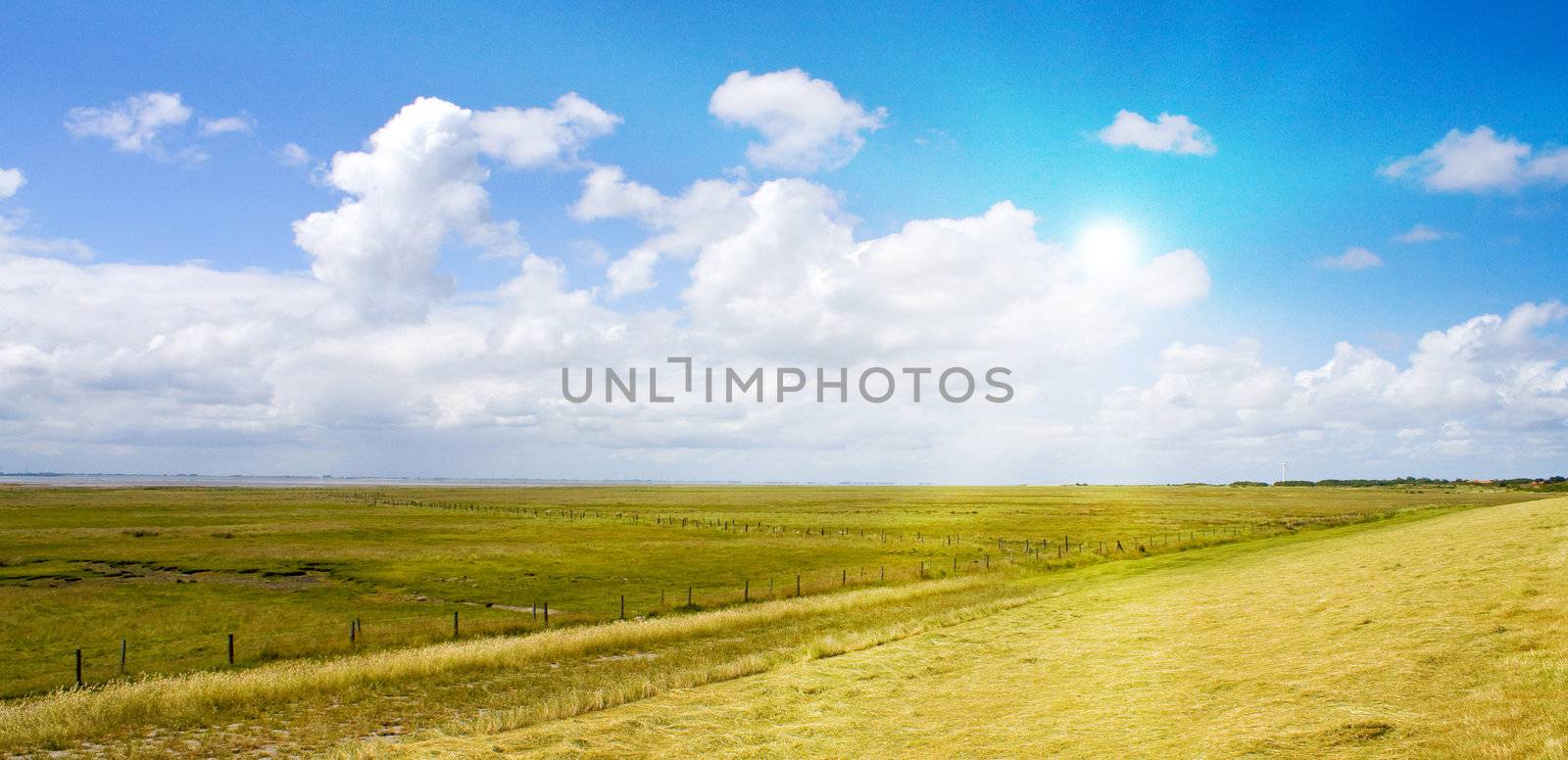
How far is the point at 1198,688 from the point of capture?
15508mm

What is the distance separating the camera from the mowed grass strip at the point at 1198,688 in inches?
452

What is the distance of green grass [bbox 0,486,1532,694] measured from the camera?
1300 inches

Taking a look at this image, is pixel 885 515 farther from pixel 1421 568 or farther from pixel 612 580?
pixel 1421 568

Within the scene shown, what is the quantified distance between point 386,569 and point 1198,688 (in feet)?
178

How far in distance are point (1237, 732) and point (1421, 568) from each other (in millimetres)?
19007

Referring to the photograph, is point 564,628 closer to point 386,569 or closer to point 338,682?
point 338,682

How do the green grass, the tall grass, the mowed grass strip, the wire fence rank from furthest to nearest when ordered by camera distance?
the green grass, the wire fence, the tall grass, the mowed grass strip

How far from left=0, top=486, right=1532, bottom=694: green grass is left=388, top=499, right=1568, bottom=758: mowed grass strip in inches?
753

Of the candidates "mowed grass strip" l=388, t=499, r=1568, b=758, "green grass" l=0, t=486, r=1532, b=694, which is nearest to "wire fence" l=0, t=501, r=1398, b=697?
"green grass" l=0, t=486, r=1532, b=694

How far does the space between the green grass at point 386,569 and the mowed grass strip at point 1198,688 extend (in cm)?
1914

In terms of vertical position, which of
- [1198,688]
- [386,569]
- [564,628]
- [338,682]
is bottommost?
[386,569]

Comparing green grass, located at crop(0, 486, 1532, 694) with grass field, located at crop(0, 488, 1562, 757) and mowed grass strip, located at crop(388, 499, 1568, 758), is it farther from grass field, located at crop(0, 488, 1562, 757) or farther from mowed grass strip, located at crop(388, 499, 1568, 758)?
mowed grass strip, located at crop(388, 499, 1568, 758)

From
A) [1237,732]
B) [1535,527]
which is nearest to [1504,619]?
[1237,732]

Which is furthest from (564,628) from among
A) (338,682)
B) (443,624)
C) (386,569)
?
(386,569)
